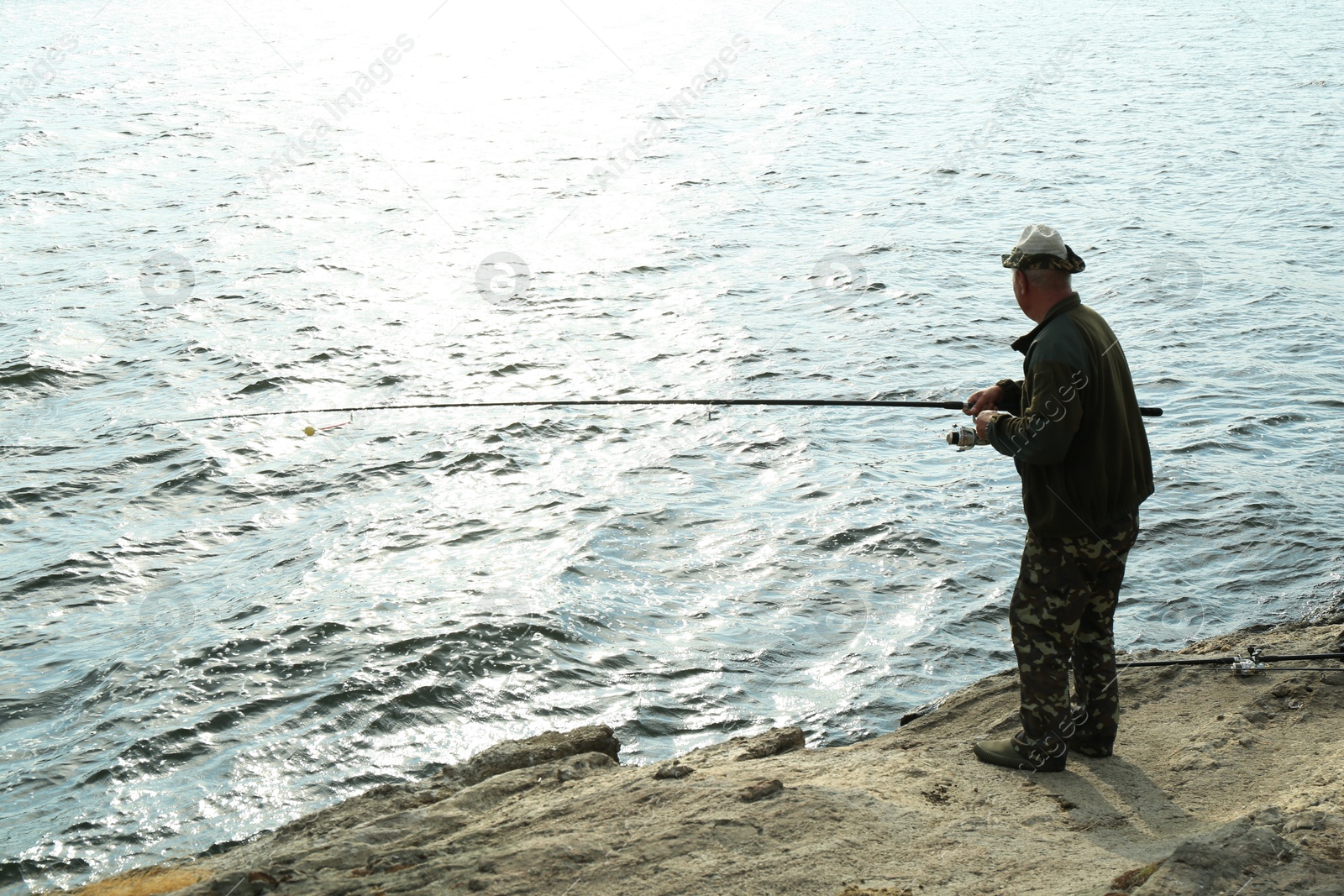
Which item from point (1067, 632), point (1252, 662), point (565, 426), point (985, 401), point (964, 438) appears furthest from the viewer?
point (565, 426)

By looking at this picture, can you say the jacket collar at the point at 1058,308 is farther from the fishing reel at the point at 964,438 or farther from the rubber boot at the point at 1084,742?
the rubber boot at the point at 1084,742

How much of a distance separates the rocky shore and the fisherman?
1.12ft

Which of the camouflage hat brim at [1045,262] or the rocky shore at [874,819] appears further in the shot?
the camouflage hat brim at [1045,262]

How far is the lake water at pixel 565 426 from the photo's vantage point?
6230 millimetres

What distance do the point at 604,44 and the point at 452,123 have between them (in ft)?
41.8

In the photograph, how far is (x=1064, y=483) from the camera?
430 cm

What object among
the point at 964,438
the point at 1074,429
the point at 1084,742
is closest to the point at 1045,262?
the point at 1074,429

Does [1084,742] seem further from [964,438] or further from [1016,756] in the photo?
[964,438]

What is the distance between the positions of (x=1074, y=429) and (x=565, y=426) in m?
6.15

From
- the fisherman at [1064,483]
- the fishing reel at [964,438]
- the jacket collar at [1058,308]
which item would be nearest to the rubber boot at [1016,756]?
the fisherman at [1064,483]

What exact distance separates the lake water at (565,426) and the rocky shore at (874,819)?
0.84 metres

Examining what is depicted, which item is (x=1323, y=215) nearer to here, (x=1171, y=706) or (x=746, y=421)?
(x=746, y=421)

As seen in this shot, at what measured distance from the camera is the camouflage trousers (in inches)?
171

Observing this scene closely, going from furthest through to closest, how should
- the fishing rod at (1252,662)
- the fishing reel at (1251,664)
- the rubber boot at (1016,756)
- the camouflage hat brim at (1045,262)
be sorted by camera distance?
the fishing reel at (1251,664)
the fishing rod at (1252,662)
the rubber boot at (1016,756)
the camouflage hat brim at (1045,262)
